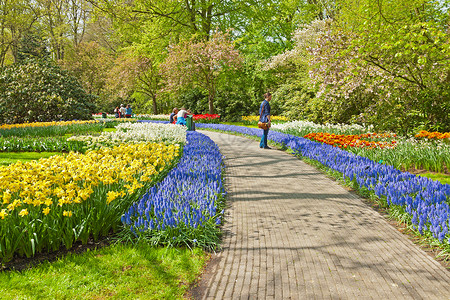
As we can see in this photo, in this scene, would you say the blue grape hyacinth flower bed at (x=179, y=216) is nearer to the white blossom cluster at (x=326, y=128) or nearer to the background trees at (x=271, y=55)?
the background trees at (x=271, y=55)

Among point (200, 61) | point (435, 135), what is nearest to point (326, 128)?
point (435, 135)

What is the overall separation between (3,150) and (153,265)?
9.69 metres

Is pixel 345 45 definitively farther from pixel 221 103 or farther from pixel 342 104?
pixel 221 103

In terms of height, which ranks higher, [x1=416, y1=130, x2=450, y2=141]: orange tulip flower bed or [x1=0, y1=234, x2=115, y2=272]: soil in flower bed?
[x1=416, y1=130, x2=450, y2=141]: orange tulip flower bed

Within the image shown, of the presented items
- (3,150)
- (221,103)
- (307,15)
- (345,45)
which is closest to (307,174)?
(345,45)

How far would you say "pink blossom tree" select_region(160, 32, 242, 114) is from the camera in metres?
Answer: 22.2

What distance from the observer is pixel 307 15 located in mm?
26047

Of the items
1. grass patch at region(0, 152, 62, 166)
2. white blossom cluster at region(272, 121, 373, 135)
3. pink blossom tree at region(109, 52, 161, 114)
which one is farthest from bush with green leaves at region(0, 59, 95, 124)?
white blossom cluster at region(272, 121, 373, 135)

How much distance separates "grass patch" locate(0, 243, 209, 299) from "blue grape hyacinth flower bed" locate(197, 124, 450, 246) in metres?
2.57

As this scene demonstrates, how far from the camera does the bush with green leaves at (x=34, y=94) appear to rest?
16469 millimetres

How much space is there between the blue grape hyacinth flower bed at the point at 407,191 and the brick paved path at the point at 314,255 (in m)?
0.28

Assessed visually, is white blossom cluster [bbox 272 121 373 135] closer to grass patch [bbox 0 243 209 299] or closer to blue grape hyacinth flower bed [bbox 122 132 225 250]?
blue grape hyacinth flower bed [bbox 122 132 225 250]

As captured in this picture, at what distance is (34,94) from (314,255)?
59.0 feet

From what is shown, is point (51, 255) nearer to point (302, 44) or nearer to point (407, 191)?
point (407, 191)
